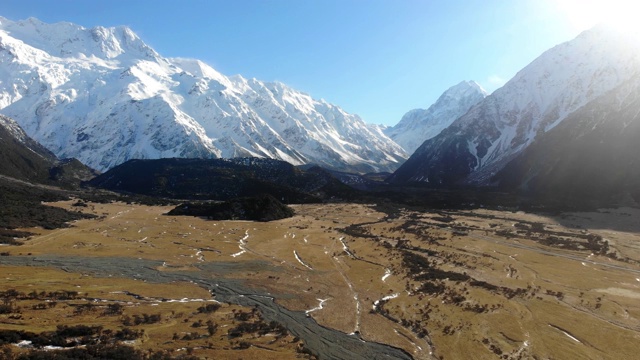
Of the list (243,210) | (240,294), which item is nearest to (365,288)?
(240,294)

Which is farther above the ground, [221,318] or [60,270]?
[60,270]

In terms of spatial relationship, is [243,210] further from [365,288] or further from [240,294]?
[365,288]

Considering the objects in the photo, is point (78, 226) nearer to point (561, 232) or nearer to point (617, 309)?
point (617, 309)

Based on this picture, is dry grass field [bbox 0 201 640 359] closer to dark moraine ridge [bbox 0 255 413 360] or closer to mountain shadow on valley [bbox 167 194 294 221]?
dark moraine ridge [bbox 0 255 413 360]

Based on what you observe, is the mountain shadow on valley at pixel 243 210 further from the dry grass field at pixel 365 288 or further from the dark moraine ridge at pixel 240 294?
the dark moraine ridge at pixel 240 294

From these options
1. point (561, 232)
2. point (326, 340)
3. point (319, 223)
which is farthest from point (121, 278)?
point (561, 232)

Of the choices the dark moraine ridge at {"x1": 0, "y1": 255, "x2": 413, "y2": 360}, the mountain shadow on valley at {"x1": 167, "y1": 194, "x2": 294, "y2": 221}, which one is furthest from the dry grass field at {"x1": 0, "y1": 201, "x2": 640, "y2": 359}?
the mountain shadow on valley at {"x1": 167, "y1": 194, "x2": 294, "y2": 221}
